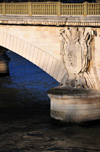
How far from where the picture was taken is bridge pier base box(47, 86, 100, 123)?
16.0m

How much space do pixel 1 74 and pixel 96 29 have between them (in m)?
15.9

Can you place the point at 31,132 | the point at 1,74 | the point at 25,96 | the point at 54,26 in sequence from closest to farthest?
the point at 31,132 < the point at 54,26 < the point at 25,96 < the point at 1,74

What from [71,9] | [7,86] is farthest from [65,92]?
[7,86]

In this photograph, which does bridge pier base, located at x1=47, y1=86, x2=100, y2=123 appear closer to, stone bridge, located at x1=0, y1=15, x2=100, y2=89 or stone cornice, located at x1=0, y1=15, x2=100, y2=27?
stone bridge, located at x1=0, y1=15, x2=100, y2=89

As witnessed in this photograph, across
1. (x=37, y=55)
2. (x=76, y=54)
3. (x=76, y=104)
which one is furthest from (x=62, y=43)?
(x=76, y=104)

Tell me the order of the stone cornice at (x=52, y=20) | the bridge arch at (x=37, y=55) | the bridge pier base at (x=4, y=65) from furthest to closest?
the bridge pier base at (x=4, y=65) → the bridge arch at (x=37, y=55) → the stone cornice at (x=52, y=20)

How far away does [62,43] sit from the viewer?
16797 millimetres

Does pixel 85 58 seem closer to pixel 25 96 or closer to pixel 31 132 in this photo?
pixel 31 132

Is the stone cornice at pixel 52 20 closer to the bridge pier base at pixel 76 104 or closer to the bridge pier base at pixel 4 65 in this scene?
the bridge pier base at pixel 76 104

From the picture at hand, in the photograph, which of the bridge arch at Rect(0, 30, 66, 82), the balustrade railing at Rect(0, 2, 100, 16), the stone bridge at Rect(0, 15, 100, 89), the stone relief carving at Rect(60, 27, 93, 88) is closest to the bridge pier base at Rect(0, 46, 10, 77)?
the bridge arch at Rect(0, 30, 66, 82)

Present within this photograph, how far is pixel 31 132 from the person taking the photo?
1600 centimetres

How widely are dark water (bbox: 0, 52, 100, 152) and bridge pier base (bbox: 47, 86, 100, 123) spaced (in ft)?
1.17

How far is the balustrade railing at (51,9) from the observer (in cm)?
1630

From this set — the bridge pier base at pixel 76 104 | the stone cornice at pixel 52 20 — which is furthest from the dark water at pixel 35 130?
the stone cornice at pixel 52 20
